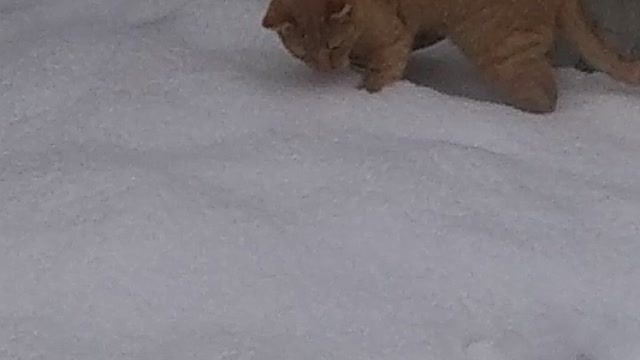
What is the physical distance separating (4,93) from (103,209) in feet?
1.47

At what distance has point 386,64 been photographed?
208 centimetres

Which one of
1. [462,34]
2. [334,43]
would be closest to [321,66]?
[334,43]

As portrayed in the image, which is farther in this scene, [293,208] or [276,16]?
[276,16]

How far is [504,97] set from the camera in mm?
2078

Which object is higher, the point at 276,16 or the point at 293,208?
the point at 276,16

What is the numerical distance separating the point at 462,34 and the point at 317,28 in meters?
0.24

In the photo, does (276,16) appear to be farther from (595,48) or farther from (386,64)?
(595,48)

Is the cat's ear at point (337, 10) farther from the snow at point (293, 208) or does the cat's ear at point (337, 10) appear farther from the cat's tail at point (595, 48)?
the cat's tail at point (595, 48)

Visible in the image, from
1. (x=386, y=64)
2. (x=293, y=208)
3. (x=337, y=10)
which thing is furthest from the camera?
(x=386, y=64)

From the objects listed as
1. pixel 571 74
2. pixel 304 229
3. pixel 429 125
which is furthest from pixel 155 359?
pixel 571 74

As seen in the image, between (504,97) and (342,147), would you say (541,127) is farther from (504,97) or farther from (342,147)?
(342,147)

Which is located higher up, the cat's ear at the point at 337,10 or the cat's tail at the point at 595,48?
the cat's ear at the point at 337,10

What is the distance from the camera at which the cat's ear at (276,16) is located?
6.59ft

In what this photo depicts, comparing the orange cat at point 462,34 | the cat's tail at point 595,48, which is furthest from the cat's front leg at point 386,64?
the cat's tail at point 595,48
